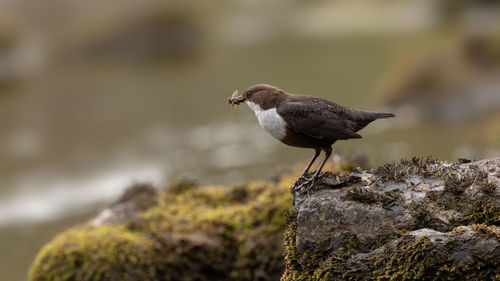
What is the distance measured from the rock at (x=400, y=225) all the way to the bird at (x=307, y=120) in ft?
1.13

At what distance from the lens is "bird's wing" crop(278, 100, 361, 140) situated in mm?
5520

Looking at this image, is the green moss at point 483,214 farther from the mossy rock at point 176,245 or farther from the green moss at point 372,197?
the mossy rock at point 176,245

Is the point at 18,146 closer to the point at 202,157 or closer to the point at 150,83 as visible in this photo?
the point at 202,157

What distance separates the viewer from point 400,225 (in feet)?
16.2

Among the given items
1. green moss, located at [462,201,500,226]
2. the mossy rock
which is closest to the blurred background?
the mossy rock

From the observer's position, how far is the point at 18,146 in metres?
20.8

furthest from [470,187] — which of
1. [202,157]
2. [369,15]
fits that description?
[369,15]

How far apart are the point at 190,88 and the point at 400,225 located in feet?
79.0

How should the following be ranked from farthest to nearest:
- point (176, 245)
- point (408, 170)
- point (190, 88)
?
point (190, 88) → point (176, 245) → point (408, 170)

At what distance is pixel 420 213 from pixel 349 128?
1.04 metres

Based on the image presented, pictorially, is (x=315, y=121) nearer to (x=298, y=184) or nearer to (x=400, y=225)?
(x=298, y=184)

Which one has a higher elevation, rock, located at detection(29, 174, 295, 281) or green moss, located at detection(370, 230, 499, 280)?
rock, located at detection(29, 174, 295, 281)

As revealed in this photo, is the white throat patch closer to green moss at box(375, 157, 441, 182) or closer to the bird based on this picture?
the bird

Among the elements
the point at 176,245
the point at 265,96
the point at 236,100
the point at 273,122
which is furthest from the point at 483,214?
the point at 176,245
